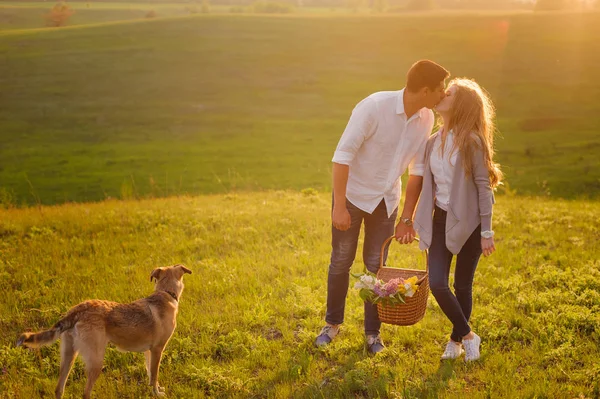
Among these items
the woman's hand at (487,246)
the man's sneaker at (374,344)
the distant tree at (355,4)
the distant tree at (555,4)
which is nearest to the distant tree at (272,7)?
the distant tree at (355,4)

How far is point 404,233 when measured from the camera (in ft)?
19.7

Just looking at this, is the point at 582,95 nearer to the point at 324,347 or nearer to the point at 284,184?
the point at 284,184

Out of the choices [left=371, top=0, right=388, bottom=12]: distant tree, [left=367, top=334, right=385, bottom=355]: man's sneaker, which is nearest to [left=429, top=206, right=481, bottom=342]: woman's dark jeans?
[left=367, top=334, right=385, bottom=355]: man's sneaker

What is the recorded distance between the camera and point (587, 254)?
9227mm

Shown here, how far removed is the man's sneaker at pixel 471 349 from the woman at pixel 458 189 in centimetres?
25

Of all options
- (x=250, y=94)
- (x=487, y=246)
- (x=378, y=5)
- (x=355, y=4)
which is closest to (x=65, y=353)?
(x=487, y=246)

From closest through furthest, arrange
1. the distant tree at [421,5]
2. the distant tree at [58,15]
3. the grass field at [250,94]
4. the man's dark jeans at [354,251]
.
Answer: the man's dark jeans at [354,251]
the grass field at [250,94]
the distant tree at [58,15]
the distant tree at [421,5]

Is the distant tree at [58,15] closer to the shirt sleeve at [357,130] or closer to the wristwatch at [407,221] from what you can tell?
the shirt sleeve at [357,130]

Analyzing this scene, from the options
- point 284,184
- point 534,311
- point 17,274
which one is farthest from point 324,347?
point 284,184

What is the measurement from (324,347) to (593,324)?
3.44 m

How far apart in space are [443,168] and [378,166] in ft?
2.35

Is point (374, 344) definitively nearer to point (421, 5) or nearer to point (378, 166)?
point (378, 166)

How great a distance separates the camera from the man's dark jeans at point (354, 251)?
591 centimetres

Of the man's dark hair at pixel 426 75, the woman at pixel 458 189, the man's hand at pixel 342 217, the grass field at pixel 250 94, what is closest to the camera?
the man's dark hair at pixel 426 75
